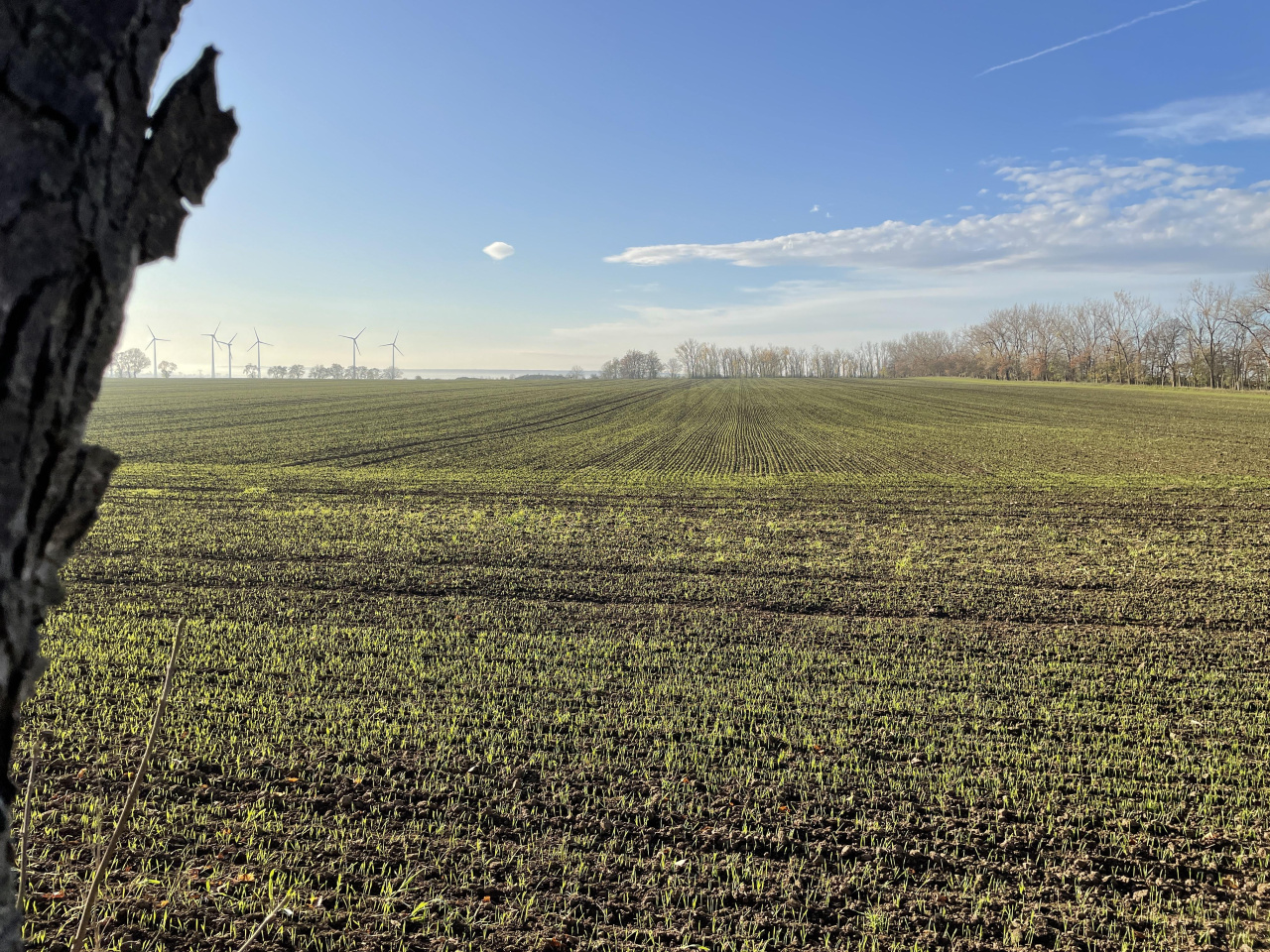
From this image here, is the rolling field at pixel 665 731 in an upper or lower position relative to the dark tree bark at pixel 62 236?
lower

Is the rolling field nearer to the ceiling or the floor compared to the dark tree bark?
nearer to the floor

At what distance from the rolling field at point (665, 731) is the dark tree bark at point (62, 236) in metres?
4.29

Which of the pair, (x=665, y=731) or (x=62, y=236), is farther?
(x=665, y=731)

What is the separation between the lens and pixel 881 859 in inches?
218

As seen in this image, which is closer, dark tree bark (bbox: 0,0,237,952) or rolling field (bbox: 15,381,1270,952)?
dark tree bark (bbox: 0,0,237,952)

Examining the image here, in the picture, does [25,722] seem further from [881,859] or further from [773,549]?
[773,549]

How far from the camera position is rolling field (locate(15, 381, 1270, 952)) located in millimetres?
5023

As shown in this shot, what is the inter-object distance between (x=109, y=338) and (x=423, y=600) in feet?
35.9

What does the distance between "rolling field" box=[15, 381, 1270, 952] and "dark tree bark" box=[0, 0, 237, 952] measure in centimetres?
429

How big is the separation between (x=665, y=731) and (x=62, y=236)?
702cm

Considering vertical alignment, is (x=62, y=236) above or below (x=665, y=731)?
above

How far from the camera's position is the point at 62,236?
1176mm

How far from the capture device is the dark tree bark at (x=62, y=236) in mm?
1130

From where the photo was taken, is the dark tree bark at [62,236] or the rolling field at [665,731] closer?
the dark tree bark at [62,236]
